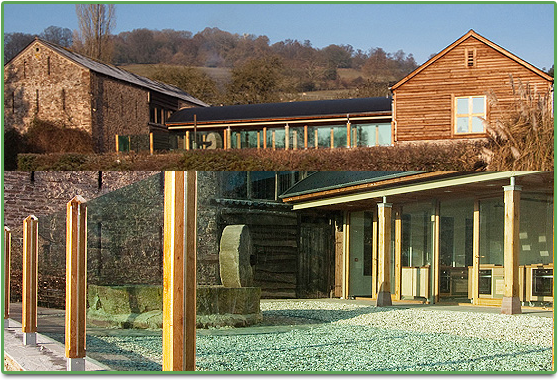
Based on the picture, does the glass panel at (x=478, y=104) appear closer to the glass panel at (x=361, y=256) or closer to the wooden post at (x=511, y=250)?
the wooden post at (x=511, y=250)

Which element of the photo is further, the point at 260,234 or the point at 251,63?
the point at 251,63

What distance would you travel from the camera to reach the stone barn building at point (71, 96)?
46281 millimetres

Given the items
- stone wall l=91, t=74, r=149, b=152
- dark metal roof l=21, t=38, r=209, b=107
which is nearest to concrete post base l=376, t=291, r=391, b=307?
stone wall l=91, t=74, r=149, b=152

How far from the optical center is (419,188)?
885 cm

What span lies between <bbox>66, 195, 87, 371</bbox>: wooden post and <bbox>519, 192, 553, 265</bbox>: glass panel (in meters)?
4.97

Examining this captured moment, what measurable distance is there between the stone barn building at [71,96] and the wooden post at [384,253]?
38560mm

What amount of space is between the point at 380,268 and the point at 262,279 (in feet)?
4.66

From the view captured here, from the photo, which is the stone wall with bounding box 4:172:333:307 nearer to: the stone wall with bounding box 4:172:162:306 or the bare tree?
the stone wall with bounding box 4:172:162:306

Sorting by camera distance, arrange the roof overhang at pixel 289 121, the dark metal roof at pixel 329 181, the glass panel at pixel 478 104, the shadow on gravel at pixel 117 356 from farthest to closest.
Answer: the roof overhang at pixel 289 121 → the glass panel at pixel 478 104 → the dark metal roof at pixel 329 181 → the shadow on gravel at pixel 117 356

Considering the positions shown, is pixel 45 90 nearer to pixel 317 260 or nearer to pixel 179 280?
pixel 317 260

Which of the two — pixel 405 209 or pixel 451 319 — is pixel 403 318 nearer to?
pixel 451 319

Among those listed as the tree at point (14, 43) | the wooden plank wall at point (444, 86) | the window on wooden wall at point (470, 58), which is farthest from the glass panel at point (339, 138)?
the tree at point (14, 43)

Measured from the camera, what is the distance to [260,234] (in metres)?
9.05

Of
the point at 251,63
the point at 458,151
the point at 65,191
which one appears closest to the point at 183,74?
the point at 251,63
